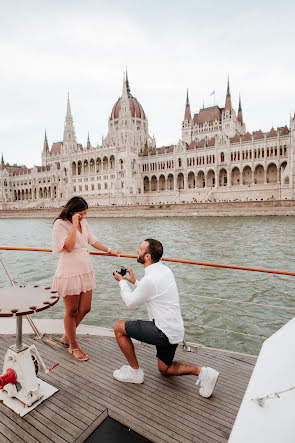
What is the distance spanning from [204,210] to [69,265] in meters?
34.0

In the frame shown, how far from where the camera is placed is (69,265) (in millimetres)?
2697

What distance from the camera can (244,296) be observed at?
744 centimetres

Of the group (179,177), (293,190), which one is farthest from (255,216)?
(179,177)

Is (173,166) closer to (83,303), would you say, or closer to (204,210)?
(204,210)

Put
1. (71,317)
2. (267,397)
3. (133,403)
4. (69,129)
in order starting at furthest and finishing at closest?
1. (69,129)
2. (71,317)
3. (133,403)
4. (267,397)

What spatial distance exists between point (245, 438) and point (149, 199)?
51.4 metres

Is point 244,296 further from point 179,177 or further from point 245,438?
point 179,177

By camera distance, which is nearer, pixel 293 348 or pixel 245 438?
pixel 245 438

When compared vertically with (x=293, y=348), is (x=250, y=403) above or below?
below

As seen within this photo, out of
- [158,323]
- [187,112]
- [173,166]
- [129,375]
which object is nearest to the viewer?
[158,323]

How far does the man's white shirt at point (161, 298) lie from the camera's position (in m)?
2.26

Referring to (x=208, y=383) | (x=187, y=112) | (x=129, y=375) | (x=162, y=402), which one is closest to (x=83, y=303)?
(x=129, y=375)

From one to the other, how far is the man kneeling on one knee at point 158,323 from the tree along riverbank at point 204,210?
3176 cm

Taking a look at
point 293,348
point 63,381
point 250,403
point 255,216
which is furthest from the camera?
point 255,216
